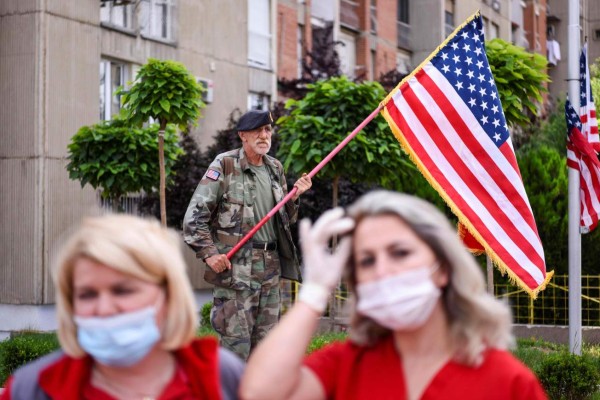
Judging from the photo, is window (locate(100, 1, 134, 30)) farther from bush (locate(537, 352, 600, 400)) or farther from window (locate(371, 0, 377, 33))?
window (locate(371, 0, 377, 33))

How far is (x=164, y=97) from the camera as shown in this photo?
13406mm

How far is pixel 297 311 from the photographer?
3.27 metres

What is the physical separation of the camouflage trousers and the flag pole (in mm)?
4661

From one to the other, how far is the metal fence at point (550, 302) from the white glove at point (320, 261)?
51.2ft

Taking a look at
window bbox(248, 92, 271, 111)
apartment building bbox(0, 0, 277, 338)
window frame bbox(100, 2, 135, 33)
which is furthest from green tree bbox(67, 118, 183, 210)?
window bbox(248, 92, 271, 111)

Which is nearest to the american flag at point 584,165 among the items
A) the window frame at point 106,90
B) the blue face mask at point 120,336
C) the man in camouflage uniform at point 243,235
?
the man in camouflage uniform at point 243,235

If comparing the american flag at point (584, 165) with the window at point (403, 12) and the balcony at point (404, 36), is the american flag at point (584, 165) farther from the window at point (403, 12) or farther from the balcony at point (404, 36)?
the window at point (403, 12)

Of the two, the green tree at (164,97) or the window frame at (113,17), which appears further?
the window frame at (113,17)

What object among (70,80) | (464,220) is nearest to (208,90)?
(70,80)

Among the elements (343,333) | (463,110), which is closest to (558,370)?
(463,110)

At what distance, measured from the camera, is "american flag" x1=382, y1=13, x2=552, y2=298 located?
9.34 meters

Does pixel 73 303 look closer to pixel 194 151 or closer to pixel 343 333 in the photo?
pixel 343 333

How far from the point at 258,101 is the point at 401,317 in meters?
25.3

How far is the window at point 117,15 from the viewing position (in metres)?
23.2
